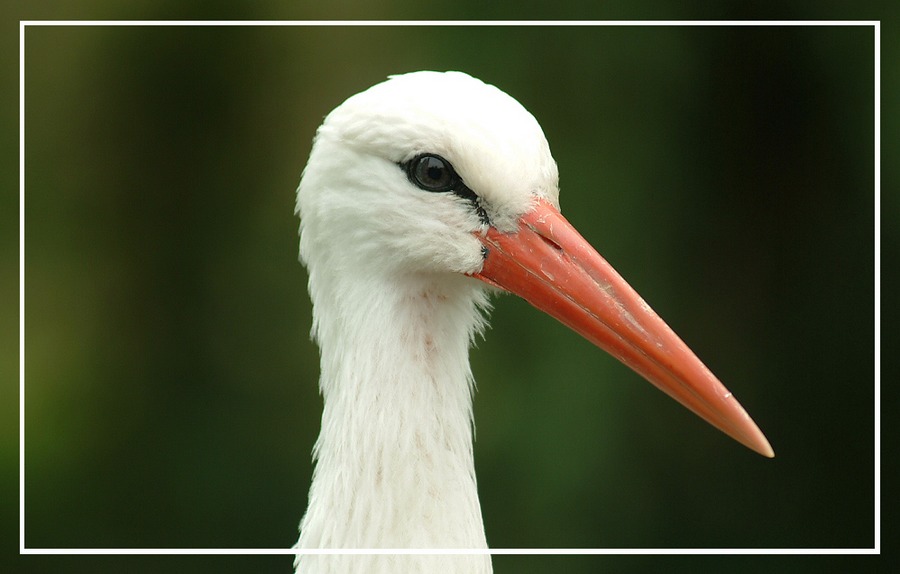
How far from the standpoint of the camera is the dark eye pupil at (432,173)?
4.34 feet

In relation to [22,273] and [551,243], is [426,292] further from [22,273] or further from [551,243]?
[22,273]

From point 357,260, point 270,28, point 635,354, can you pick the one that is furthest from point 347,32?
point 635,354

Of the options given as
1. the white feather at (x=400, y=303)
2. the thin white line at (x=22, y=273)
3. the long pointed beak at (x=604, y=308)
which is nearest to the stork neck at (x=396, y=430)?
the white feather at (x=400, y=303)

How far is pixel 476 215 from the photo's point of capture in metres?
1.36

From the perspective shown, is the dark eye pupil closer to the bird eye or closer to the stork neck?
the bird eye

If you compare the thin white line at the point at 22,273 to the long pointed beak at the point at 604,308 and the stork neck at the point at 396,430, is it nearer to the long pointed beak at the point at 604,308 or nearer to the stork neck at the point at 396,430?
the stork neck at the point at 396,430

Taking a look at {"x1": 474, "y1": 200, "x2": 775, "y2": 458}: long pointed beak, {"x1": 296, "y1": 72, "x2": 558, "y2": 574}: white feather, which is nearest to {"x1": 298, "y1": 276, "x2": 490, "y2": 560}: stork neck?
{"x1": 296, "y1": 72, "x2": 558, "y2": 574}: white feather

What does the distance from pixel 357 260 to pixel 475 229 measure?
15 cm

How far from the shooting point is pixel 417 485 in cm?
137

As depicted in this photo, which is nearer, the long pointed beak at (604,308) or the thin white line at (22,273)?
the long pointed beak at (604,308)

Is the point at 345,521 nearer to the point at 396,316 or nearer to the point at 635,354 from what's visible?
the point at 396,316

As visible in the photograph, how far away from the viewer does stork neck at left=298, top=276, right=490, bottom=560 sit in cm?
137

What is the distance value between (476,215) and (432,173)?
74mm

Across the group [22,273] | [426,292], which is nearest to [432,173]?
[426,292]
